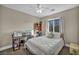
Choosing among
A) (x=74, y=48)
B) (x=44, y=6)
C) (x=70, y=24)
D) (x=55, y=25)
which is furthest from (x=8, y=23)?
(x=74, y=48)

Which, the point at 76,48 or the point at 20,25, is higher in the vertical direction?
the point at 20,25

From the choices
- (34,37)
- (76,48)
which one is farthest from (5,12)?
(76,48)

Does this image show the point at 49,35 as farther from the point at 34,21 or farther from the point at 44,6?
the point at 44,6

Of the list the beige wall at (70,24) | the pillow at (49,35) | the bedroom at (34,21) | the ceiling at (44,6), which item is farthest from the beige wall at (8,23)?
the beige wall at (70,24)

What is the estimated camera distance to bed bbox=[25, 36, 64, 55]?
5.47 feet

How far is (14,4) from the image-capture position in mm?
1741

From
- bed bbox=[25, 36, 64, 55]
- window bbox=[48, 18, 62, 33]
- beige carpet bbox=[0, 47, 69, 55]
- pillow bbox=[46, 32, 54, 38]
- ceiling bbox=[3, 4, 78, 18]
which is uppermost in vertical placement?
ceiling bbox=[3, 4, 78, 18]

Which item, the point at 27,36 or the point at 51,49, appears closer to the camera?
the point at 51,49

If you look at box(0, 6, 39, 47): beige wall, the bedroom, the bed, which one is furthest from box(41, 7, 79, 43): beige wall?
box(0, 6, 39, 47): beige wall

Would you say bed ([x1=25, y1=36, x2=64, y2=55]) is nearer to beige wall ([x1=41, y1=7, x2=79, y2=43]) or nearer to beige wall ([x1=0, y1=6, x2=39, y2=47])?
beige wall ([x1=41, y1=7, x2=79, y2=43])
